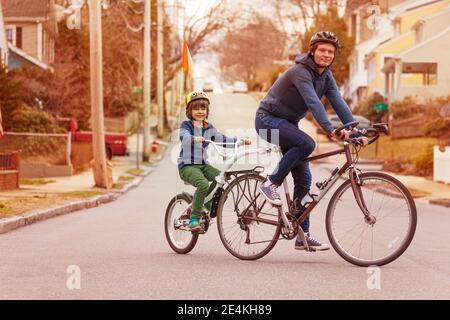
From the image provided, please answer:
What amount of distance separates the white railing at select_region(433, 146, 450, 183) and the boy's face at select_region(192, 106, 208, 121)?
2066 cm

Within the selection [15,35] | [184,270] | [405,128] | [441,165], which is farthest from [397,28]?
[184,270]

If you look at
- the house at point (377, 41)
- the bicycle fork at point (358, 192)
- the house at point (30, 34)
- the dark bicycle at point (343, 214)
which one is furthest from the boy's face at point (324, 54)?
the house at point (377, 41)

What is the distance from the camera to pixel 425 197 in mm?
26141

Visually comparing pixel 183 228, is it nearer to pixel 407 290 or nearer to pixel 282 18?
pixel 407 290

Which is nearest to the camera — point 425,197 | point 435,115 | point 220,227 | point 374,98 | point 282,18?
point 220,227

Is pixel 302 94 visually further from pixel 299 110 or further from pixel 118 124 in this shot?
pixel 118 124

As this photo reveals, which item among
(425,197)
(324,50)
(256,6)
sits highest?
(256,6)

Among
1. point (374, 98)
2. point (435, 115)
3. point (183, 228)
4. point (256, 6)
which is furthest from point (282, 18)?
point (183, 228)

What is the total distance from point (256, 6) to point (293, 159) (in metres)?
63.5

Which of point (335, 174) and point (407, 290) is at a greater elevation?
point (335, 174)

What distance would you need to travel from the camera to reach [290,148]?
10766 mm

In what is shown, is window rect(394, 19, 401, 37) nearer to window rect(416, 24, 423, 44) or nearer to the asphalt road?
window rect(416, 24, 423, 44)

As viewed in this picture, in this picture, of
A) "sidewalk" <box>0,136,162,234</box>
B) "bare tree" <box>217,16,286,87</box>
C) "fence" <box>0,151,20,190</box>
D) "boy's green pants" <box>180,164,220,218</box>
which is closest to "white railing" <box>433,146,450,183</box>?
"sidewalk" <box>0,136,162,234</box>

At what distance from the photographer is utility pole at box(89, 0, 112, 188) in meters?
28.7
